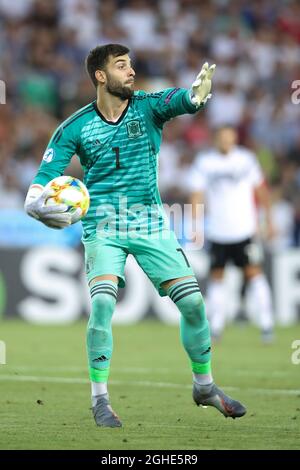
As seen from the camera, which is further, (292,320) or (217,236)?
(292,320)

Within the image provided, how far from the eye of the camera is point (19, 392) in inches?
354

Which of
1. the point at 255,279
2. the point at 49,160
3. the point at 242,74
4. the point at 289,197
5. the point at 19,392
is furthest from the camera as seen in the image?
the point at 242,74

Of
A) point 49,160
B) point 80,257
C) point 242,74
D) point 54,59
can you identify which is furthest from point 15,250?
point 49,160

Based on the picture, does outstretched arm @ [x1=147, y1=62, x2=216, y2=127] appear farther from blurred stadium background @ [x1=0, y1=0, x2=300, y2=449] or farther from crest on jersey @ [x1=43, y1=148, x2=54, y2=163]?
blurred stadium background @ [x1=0, y1=0, x2=300, y2=449]

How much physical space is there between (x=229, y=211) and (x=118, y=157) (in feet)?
21.4

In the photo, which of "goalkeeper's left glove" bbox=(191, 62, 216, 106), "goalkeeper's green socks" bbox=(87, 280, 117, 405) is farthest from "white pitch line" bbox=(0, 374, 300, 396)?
"goalkeeper's left glove" bbox=(191, 62, 216, 106)

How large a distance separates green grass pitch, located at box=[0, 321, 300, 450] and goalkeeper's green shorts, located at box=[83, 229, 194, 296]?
0.96 metres

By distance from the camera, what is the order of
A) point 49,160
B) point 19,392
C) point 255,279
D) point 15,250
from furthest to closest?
point 15,250
point 255,279
point 19,392
point 49,160

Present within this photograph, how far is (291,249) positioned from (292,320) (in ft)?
3.22

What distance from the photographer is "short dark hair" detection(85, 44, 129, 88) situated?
24.9 ft

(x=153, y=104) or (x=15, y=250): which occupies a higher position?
(x=15, y=250)

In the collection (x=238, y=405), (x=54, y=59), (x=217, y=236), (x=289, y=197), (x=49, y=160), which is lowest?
(x=238, y=405)

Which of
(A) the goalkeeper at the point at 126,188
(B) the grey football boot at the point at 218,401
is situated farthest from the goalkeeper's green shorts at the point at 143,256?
(B) the grey football boot at the point at 218,401

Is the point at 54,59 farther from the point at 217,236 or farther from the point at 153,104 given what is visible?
the point at 153,104
